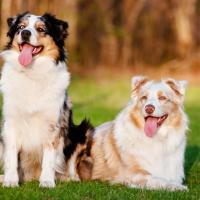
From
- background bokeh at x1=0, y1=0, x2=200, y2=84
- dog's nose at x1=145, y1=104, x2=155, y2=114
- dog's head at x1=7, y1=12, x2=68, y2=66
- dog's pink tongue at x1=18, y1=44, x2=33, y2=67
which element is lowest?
background bokeh at x1=0, y1=0, x2=200, y2=84

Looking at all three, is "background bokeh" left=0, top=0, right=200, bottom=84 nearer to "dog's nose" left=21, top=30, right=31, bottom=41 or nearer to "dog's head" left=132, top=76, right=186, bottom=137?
"dog's head" left=132, top=76, right=186, bottom=137

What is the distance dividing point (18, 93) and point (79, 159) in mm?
1449

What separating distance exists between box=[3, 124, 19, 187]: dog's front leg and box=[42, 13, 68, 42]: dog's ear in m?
1.35

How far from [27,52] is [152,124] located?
185cm

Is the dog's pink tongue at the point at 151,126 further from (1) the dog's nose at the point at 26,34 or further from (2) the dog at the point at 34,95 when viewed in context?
(1) the dog's nose at the point at 26,34

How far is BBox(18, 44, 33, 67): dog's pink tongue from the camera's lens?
8.15 meters

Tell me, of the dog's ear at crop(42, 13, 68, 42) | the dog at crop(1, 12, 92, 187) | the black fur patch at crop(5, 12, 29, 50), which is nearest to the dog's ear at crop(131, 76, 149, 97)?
the dog at crop(1, 12, 92, 187)

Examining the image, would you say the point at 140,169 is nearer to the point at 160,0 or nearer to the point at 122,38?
the point at 122,38

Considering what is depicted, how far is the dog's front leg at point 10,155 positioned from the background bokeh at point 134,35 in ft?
98.1

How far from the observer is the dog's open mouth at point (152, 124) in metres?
8.30

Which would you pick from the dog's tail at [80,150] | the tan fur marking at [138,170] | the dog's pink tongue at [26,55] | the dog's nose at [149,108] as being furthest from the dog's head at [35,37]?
the tan fur marking at [138,170]

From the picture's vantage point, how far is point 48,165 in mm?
8344

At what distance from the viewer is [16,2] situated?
28469mm

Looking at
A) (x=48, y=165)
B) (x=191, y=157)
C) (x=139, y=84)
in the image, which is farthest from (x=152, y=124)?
(x=191, y=157)
